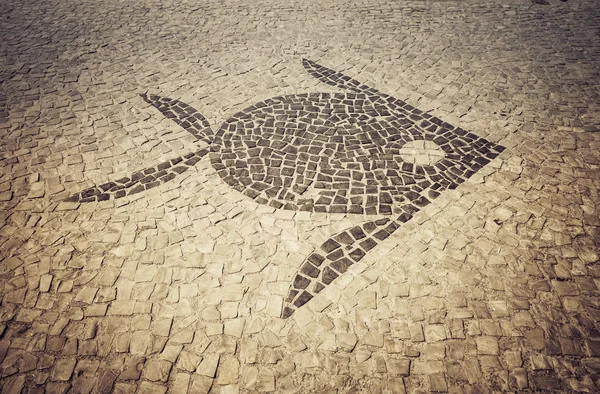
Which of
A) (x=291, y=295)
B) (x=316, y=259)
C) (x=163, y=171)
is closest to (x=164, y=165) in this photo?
(x=163, y=171)

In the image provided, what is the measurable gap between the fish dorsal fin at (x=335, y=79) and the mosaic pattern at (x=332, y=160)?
202 millimetres

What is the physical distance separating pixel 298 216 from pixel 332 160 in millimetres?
1413

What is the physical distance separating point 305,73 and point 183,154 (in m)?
3.80

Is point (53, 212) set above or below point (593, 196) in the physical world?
above

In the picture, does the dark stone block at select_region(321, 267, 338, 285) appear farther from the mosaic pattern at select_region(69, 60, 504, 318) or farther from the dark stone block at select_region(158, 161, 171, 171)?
the dark stone block at select_region(158, 161, 171, 171)

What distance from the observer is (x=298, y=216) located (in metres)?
4.95

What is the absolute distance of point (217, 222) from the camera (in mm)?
4875

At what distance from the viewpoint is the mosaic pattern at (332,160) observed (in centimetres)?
477

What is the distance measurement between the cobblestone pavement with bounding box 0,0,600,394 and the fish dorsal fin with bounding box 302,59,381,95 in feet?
0.16

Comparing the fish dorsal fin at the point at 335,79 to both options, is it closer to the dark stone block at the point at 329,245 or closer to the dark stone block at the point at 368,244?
the dark stone block at the point at 368,244

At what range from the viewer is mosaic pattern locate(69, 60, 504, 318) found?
4766 millimetres

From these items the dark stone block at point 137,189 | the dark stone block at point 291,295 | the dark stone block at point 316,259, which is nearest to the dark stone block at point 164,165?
the dark stone block at point 137,189

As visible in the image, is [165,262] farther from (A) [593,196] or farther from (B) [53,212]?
(A) [593,196]

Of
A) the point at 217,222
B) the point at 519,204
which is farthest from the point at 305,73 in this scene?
the point at 519,204
